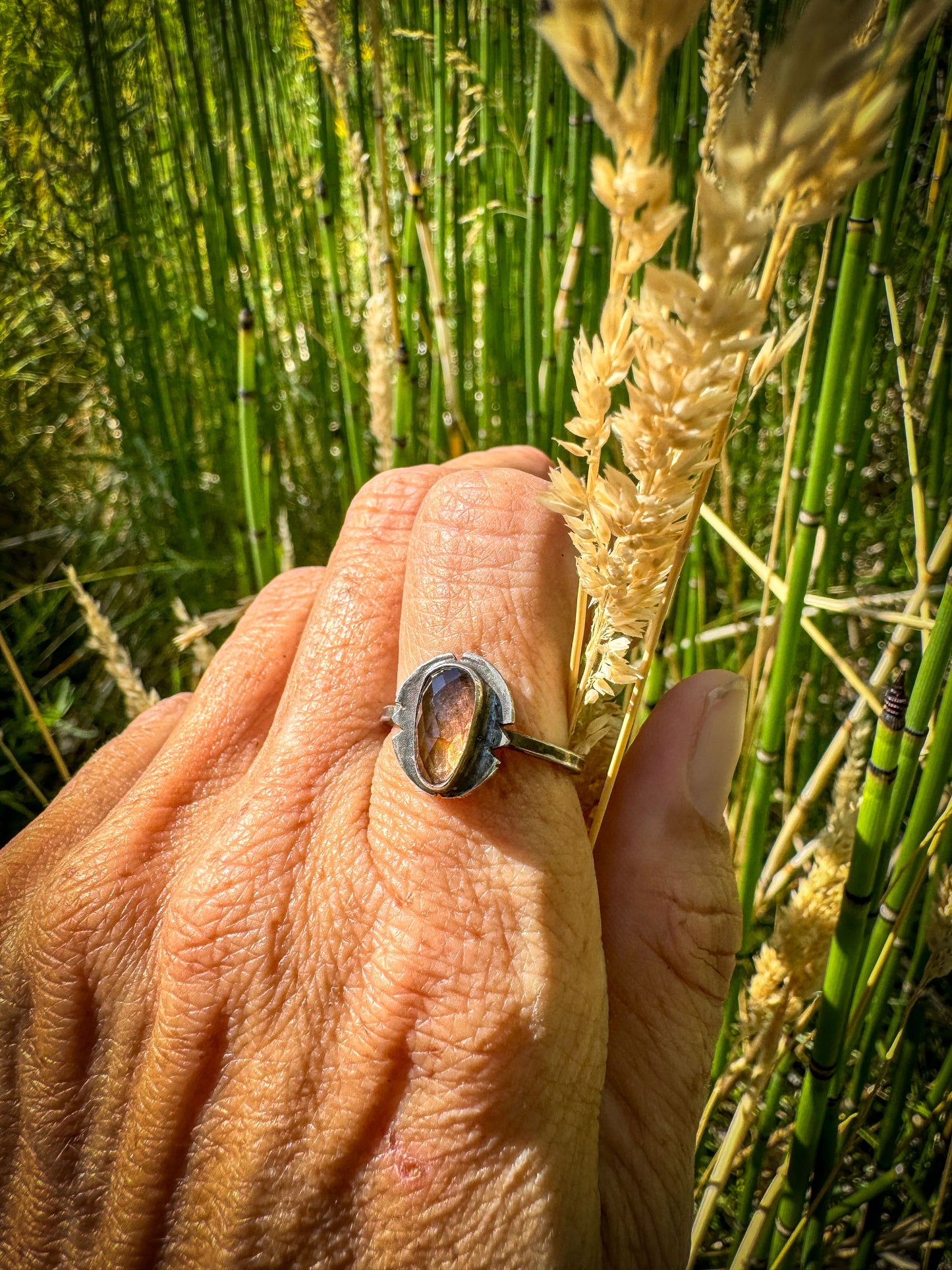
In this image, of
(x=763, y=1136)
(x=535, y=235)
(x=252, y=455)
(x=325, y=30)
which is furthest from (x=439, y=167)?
(x=763, y=1136)

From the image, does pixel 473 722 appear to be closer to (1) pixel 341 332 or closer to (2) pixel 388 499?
(2) pixel 388 499

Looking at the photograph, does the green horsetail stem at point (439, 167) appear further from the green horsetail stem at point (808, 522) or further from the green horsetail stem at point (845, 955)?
the green horsetail stem at point (845, 955)

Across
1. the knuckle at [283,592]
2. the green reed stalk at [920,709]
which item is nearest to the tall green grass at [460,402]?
the green reed stalk at [920,709]

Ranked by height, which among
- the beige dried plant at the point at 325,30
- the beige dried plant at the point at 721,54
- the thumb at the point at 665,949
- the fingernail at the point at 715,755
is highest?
the beige dried plant at the point at 325,30

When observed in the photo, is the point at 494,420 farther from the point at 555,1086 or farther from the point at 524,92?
the point at 555,1086

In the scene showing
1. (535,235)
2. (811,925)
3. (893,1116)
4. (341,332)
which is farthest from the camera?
(341,332)

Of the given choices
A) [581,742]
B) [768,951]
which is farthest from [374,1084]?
[768,951]

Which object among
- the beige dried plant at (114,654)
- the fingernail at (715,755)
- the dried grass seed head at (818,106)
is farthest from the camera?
the beige dried plant at (114,654)

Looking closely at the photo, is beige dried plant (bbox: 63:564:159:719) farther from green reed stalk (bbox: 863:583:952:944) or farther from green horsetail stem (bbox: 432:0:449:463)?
green reed stalk (bbox: 863:583:952:944)
